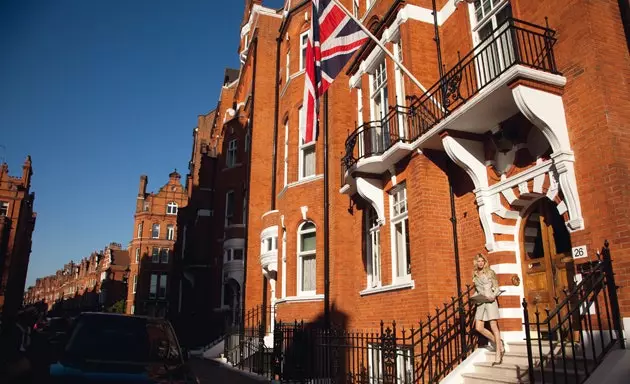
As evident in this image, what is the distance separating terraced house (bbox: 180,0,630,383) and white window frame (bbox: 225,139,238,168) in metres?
11.1

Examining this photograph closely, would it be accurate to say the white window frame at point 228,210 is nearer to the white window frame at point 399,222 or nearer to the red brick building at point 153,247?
the white window frame at point 399,222

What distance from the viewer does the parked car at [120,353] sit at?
524 centimetres

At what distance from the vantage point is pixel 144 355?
19.9ft

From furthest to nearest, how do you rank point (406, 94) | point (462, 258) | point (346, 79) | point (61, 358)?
point (346, 79)
point (406, 94)
point (462, 258)
point (61, 358)

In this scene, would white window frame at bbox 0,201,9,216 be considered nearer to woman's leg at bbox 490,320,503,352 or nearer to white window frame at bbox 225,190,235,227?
white window frame at bbox 225,190,235,227

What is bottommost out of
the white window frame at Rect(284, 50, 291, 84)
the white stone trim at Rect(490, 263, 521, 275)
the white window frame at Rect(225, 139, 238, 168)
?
the white stone trim at Rect(490, 263, 521, 275)

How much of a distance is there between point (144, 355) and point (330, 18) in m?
9.17

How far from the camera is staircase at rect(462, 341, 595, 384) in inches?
237

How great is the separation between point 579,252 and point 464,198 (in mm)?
3072

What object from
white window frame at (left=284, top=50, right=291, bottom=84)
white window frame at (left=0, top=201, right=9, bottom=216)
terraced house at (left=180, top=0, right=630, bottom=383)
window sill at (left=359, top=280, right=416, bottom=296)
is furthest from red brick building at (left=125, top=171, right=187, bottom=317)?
window sill at (left=359, top=280, right=416, bottom=296)

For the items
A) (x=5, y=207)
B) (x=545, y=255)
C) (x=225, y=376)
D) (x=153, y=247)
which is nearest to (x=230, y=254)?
(x=225, y=376)

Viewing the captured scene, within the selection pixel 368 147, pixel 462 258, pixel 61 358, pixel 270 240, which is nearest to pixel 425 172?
pixel 462 258

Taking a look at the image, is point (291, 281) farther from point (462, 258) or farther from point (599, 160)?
point (599, 160)

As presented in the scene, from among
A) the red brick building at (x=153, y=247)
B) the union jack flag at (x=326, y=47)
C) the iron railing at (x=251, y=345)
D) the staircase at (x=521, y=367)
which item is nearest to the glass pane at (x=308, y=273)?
the iron railing at (x=251, y=345)
